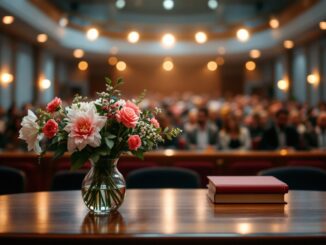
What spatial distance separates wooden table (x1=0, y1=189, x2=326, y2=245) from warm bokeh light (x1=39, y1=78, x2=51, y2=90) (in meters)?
12.7

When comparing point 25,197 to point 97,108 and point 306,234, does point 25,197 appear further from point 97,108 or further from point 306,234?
point 306,234

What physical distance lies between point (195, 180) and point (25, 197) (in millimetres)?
1216

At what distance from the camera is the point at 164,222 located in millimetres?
1894

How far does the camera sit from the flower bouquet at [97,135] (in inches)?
78.0

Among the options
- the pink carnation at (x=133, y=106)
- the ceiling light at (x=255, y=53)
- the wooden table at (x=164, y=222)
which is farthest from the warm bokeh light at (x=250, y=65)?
the pink carnation at (x=133, y=106)

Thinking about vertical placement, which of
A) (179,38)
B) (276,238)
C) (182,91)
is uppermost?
(179,38)

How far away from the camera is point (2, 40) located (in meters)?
11.9

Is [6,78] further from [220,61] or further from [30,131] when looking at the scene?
[30,131]

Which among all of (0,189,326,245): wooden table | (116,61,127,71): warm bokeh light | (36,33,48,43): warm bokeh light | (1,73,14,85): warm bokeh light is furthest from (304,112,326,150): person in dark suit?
(116,61,127,71): warm bokeh light

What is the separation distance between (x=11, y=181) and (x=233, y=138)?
4.52 metres

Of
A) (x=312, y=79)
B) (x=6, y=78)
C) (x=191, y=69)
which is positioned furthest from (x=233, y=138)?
(x=191, y=69)

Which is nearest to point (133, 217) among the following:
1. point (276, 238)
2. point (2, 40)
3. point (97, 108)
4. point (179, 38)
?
point (97, 108)

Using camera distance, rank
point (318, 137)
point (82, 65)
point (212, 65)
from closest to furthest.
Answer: point (318, 137)
point (82, 65)
point (212, 65)

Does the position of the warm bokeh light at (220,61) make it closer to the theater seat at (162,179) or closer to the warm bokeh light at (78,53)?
the warm bokeh light at (78,53)
